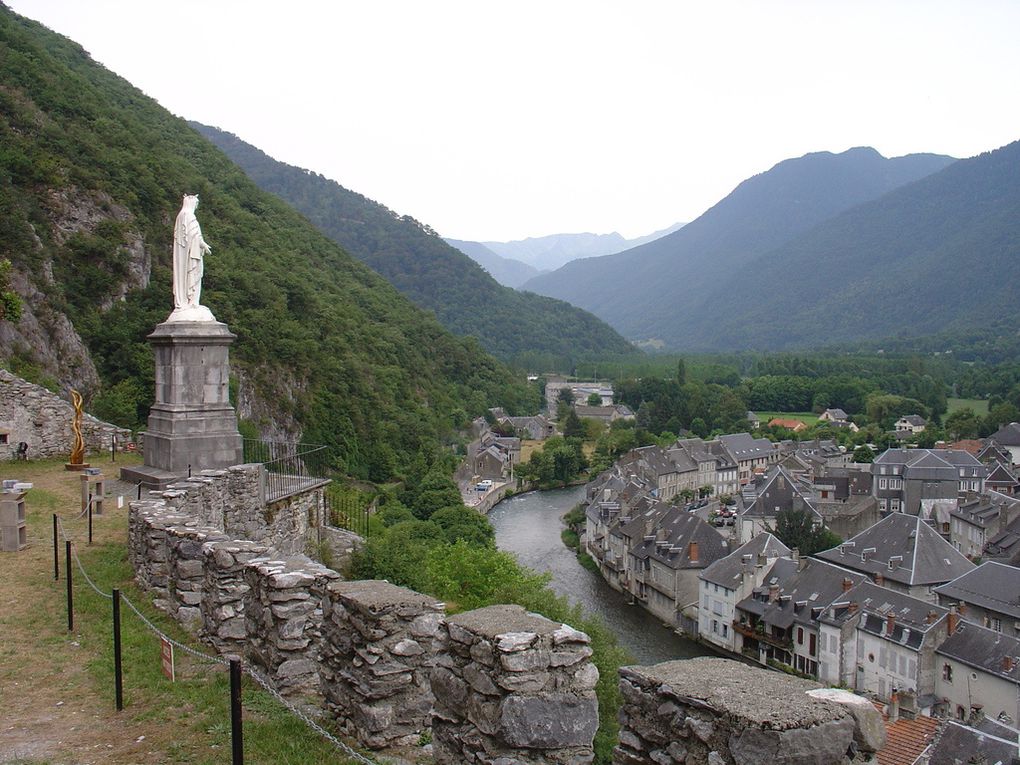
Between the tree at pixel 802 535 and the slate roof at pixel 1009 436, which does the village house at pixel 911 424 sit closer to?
A: the slate roof at pixel 1009 436

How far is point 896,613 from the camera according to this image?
3441 centimetres

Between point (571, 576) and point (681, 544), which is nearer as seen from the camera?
point (681, 544)

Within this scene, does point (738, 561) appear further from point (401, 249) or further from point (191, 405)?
point (401, 249)

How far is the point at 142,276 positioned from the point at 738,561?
34.2m

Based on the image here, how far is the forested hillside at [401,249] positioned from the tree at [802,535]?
122 m

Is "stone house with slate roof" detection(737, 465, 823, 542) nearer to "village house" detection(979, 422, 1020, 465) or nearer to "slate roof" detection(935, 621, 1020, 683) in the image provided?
"slate roof" detection(935, 621, 1020, 683)

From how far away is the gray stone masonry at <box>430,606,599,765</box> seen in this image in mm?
4883

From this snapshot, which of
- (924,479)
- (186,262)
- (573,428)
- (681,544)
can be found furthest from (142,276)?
(573,428)

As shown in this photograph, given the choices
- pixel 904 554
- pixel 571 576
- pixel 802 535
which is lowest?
pixel 571 576

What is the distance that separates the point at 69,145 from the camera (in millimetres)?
45156

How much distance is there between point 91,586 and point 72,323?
31701 millimetres

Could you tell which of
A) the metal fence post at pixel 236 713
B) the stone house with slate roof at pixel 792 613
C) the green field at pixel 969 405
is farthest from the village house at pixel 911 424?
the metal fence post at pixel 236 713

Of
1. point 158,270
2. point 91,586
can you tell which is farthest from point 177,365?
point 158,270

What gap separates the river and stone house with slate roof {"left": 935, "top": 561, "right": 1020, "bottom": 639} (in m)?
11.6
